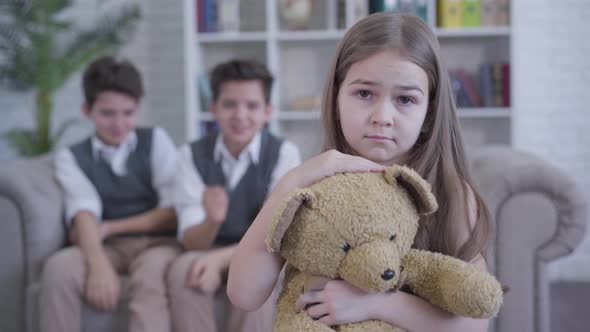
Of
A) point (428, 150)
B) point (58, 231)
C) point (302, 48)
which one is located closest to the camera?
point (428, 150)

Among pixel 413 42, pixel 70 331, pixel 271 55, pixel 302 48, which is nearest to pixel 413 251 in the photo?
pixel 413 42

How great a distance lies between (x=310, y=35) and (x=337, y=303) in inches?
94.2

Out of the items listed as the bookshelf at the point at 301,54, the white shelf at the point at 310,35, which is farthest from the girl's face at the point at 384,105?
the white shelf at the point at 310,35

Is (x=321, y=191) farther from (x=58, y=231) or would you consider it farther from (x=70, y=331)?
(x=58, y=231)

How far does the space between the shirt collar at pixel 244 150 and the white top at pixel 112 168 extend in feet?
0.72

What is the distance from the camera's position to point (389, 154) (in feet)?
3.21

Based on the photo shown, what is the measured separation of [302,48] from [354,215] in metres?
2.70

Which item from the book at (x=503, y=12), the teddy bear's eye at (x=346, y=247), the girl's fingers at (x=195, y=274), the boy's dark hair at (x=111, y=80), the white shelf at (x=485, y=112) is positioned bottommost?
the girl's fingers at (x=195, y=274)

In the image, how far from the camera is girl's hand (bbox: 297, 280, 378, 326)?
2.88 ft

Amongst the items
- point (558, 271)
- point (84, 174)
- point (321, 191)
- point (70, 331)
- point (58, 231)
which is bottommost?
point (558, 271)

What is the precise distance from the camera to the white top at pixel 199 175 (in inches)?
77.9

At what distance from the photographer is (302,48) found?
135 inches

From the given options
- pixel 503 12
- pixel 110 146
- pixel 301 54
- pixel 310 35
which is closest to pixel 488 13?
pixel 503 12

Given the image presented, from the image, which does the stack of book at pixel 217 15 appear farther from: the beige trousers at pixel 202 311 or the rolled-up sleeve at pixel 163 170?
the beige trousers at pixel 202 311
